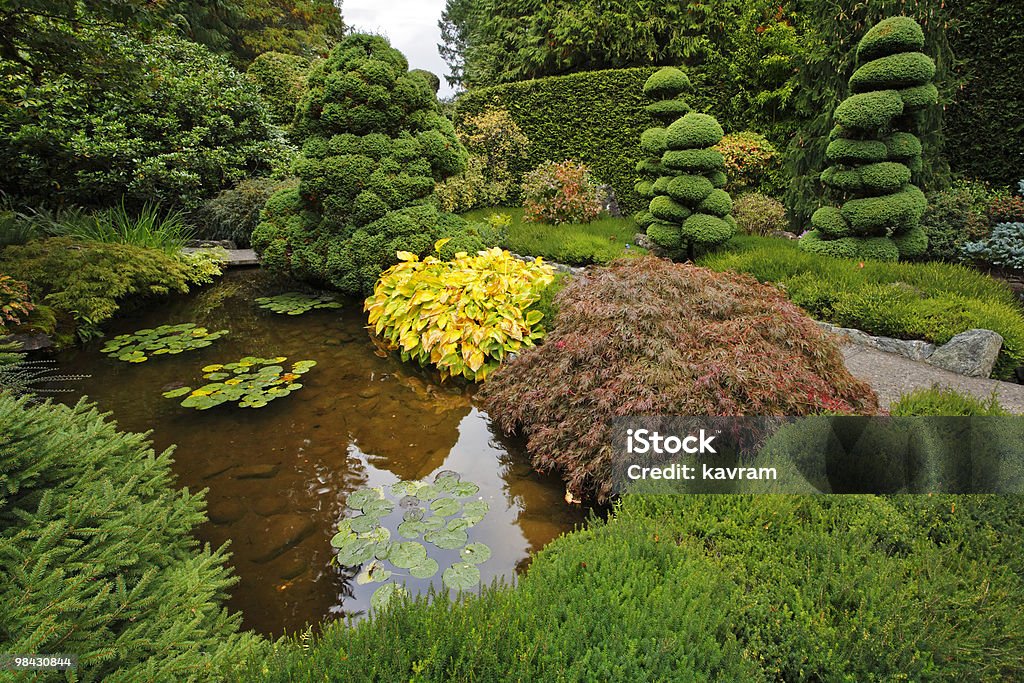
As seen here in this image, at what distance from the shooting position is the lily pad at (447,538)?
2756mm

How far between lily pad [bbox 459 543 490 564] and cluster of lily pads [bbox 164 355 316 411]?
240 cm

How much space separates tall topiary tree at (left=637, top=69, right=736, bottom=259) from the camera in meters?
7.00

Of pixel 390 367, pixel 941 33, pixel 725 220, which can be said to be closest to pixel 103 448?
pixel 390 367

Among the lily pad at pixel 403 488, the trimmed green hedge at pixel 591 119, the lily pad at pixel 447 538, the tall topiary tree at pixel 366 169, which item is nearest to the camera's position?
the lily pad at pixel 447 538

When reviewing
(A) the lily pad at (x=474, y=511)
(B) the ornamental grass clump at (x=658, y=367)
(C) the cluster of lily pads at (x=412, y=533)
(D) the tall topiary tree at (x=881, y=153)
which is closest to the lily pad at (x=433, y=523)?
(C) the cluster of lily pads at (x=412, y=533)

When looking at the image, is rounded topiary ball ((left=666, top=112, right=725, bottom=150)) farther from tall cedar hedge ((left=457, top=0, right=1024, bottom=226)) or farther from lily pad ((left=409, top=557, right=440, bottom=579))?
lily pad ((left=409, top=557, right=440, bottom=579))

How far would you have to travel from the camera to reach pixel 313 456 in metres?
3.58

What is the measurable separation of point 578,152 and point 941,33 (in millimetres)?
5950

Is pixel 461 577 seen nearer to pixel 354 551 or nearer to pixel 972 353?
pixel 354 551

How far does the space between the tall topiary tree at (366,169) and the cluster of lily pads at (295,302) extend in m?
0.50

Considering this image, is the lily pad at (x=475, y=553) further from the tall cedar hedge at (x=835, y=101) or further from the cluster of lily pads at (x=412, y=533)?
the tall cedar hedge at (x=835, y=101)

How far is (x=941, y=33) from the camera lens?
704 centimetres

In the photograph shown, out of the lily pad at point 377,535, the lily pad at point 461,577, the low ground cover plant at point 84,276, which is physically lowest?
the lily pad at point 461,577

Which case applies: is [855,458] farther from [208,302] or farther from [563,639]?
[208,302]
